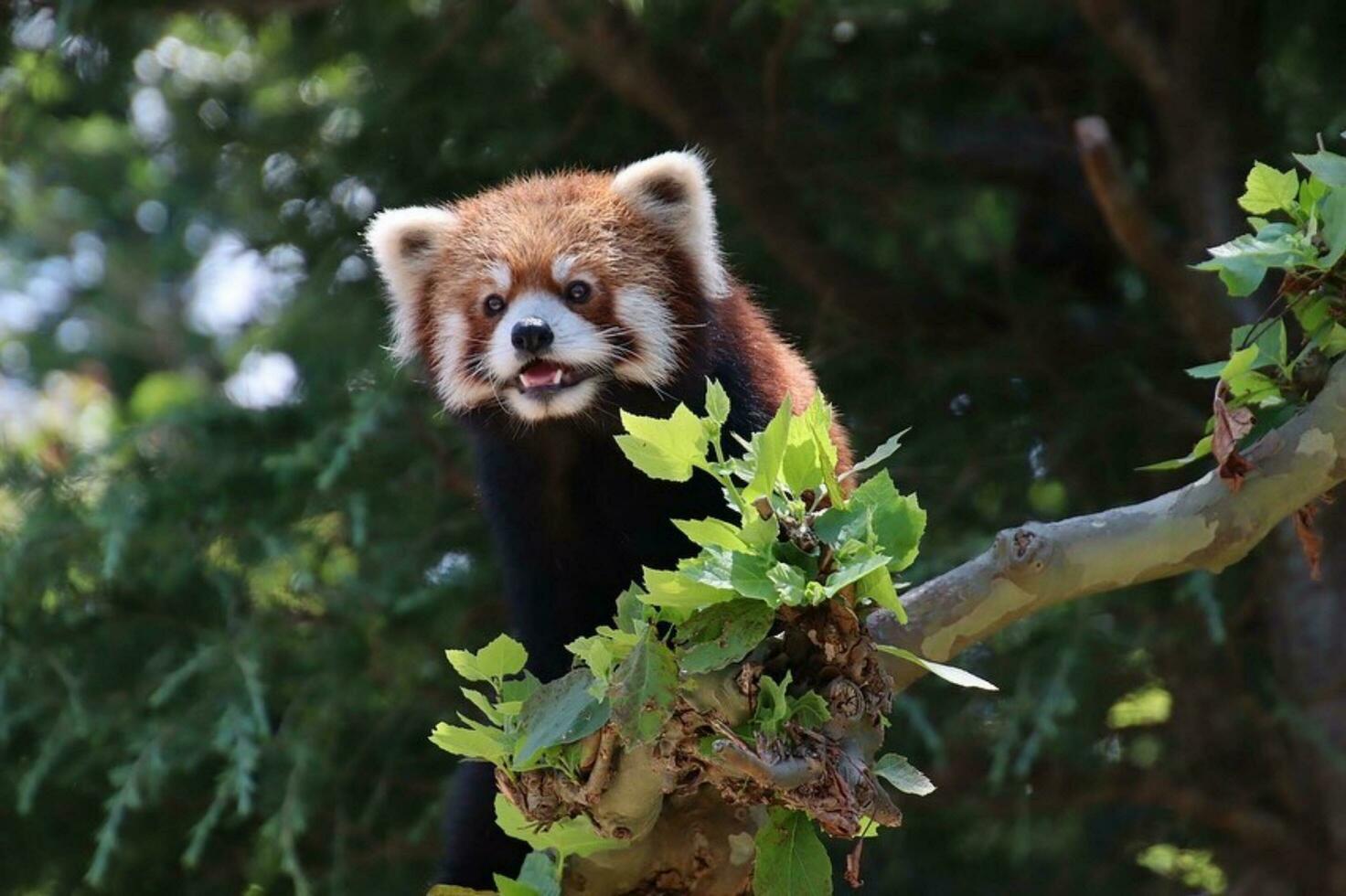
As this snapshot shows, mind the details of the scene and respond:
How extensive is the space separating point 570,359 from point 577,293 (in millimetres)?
234

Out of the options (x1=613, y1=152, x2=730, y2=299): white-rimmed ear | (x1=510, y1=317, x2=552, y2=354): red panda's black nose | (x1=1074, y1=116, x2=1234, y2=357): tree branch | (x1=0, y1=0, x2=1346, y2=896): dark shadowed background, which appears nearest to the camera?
(x1=510, y1=317, x2=552, y2=354): red panda's black nose

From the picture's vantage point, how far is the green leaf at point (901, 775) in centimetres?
211

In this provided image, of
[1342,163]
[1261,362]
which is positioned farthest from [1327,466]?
[1342,163]

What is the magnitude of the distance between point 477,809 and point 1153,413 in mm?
2181

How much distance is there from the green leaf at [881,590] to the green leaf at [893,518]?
3cm

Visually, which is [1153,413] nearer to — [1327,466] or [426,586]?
[426,586]

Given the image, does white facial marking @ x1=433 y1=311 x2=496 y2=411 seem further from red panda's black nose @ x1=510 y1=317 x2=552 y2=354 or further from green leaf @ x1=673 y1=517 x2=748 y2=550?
green leaf @ x1=673 y1=517 x2=748 y2=550

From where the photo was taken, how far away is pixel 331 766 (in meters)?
4.94

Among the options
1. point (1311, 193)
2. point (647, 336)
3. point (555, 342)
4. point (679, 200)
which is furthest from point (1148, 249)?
point (1311, 193)

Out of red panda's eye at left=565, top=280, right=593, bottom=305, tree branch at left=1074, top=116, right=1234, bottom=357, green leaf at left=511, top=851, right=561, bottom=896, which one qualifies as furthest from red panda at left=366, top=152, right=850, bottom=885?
green leaf at left=511, top=851, right=561, bottom=896

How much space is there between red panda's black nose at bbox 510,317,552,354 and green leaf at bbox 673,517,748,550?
57.3 inches

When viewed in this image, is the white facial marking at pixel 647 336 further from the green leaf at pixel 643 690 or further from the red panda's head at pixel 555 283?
the green leaf at pixel 643 690

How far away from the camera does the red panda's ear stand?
13.0ft

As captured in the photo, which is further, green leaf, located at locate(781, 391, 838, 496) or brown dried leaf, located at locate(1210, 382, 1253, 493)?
brown dried leaf, located at locate(1210, 382, 1253, 493)
